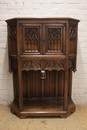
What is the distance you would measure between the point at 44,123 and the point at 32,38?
116cm

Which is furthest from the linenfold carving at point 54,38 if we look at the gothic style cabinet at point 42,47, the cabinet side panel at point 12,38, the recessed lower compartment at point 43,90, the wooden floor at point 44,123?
the wooden floor at point 44,123

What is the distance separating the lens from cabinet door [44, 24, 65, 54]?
6.72 ft

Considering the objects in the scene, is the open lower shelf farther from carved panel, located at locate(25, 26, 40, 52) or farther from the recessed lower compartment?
carved panel, located at locate(25, 26, 40, 52)

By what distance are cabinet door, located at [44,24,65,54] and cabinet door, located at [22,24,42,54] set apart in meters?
0.11

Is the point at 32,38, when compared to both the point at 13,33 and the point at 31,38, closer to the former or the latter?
the point at 31,38

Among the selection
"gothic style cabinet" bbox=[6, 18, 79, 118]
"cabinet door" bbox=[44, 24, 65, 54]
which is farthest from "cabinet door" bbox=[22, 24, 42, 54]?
"cabinet door" bbox=[44, 24, 65, 54]

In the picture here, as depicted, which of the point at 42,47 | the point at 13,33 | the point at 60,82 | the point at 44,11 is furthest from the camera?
the point at 60,82

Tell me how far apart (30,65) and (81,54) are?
3.14 ft

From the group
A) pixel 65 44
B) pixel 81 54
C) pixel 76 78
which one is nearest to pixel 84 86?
pixel 76 78

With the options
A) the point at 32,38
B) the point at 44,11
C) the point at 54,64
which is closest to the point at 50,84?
the point at 54,64

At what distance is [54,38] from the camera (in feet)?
6.85

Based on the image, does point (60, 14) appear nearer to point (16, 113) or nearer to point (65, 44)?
point (65, 44)

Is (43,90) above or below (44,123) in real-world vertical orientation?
above

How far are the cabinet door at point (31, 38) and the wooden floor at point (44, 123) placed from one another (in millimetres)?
966
